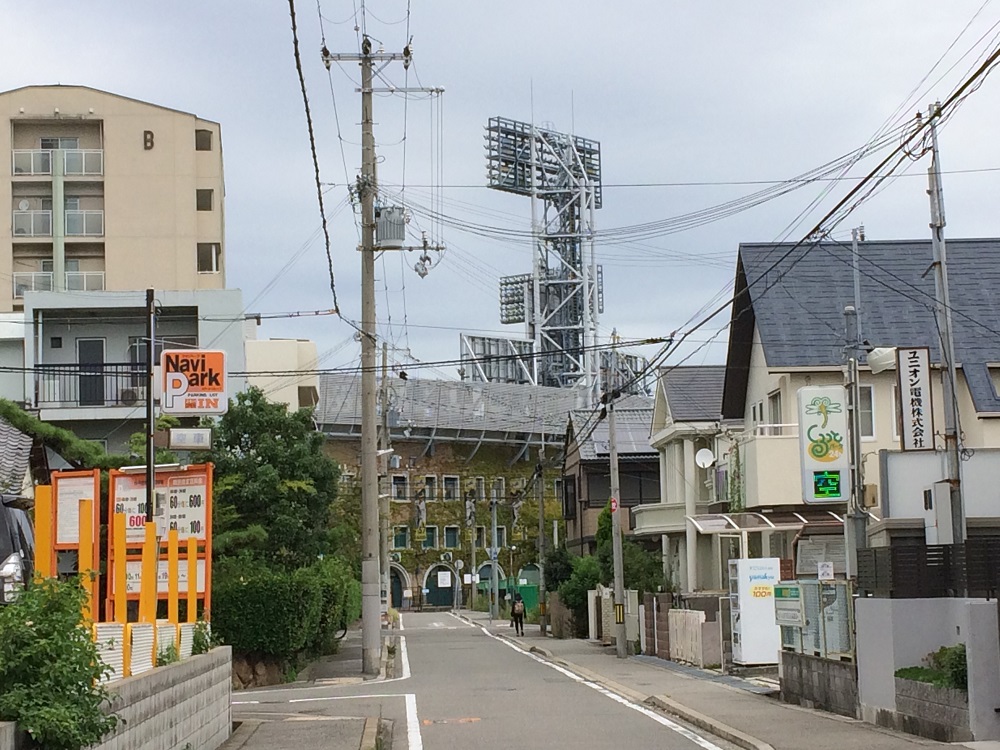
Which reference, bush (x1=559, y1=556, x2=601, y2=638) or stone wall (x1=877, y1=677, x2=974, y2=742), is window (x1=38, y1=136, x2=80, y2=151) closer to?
bush (x1=559, y1=556, x2=601, y2=638)

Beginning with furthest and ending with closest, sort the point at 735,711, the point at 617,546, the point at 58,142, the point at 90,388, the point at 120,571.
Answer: the point at 58,142, the point at 90,388, the point at 617,546, the point at 735,711, the point at 120,571

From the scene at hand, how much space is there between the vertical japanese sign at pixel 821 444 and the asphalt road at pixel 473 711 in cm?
700

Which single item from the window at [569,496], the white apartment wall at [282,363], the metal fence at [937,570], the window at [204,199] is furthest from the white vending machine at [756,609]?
the window at [569,496]

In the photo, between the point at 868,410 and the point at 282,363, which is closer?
the point at 868,410

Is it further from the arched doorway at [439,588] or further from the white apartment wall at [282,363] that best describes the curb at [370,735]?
the arched doorway at [439,588]

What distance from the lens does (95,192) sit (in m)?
57.1

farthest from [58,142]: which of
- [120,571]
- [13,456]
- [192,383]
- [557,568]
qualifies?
[120,571]

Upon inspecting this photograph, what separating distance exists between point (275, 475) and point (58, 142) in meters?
25.0

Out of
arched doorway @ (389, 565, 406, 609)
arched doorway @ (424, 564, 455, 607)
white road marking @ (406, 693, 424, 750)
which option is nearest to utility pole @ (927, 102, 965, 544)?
white road marking @ (406, 693, 424, 750)

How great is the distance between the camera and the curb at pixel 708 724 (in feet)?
52.2

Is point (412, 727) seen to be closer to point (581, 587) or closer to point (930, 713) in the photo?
point (930, 713)

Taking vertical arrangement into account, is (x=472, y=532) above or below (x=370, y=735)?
above

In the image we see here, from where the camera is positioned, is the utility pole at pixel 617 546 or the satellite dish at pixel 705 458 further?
the satellite dish at pixel 705 458

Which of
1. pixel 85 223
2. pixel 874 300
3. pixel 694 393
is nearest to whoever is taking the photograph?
pixel 874 300
